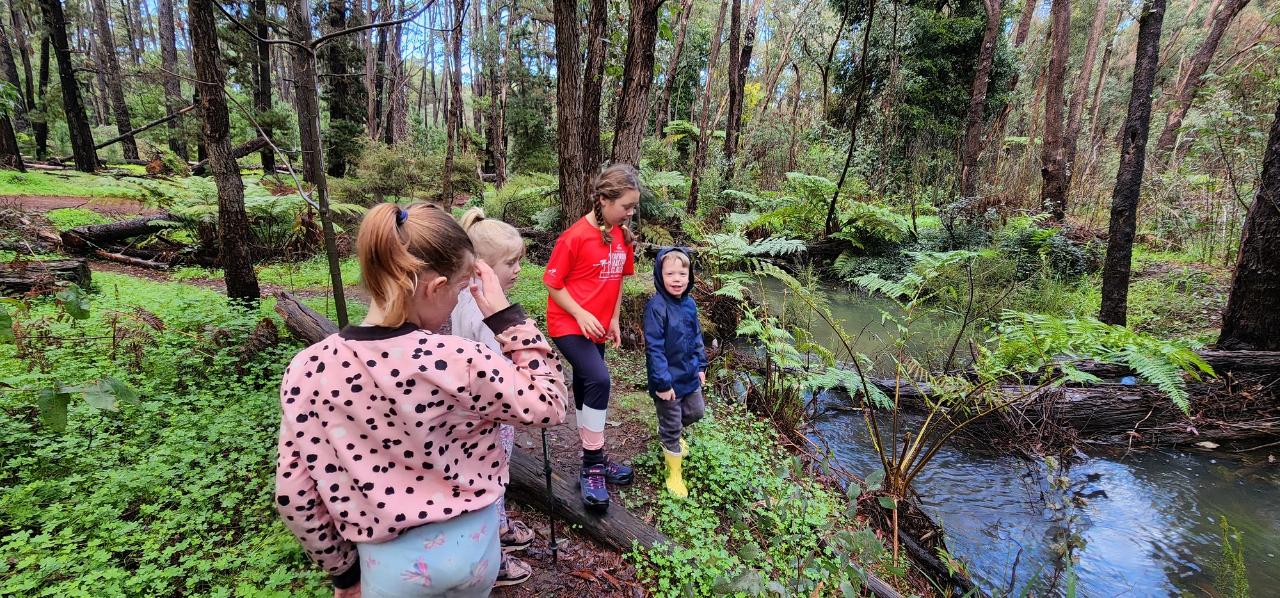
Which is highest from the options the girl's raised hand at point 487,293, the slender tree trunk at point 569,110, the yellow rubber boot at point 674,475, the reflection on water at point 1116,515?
the slender tree trunk at point 569,110

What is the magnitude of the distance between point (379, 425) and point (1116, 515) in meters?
4.98

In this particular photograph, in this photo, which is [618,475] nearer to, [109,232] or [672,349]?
[672,349]

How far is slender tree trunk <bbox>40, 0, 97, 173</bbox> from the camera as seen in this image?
37.0 feet

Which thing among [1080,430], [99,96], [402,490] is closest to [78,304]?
[402,490]

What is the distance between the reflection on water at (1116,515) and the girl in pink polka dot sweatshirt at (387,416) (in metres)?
3.07

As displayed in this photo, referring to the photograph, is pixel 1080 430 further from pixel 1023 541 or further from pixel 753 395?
pixel 753 395

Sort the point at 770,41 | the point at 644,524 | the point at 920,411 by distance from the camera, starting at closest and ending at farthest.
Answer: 1. the point at 644,524
2. the point at 920,411
3. the point at 770,41

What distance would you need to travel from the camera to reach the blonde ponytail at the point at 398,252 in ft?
3.69

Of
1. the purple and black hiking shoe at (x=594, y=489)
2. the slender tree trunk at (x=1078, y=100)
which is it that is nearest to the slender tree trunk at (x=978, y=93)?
the slender tree trunk at (x=1078, y=100)

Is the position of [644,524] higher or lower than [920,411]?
higher

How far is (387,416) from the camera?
116 centimetres

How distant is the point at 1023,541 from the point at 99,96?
45325 mm

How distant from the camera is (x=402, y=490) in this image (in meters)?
1.19

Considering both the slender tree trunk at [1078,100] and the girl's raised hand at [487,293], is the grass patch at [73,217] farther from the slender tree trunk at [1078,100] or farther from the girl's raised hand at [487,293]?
the slender tree trunk at [1078,100]
